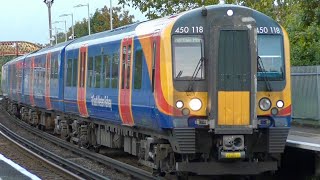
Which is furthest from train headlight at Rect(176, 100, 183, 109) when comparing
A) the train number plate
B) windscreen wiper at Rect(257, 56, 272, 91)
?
windscreen wiper at Rect(257, 56, 272, 91)

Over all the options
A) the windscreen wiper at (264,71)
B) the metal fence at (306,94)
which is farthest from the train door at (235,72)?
the metal fence at (306,94)

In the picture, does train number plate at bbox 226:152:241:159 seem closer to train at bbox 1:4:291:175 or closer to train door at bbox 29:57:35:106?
train at bbox 1:4:291:175

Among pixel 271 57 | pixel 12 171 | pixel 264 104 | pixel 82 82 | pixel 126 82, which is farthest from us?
pixel 82 82

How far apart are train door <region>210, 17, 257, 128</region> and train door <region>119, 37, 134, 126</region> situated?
2.64m

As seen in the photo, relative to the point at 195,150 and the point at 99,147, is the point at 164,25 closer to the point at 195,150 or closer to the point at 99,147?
the point at 195,150

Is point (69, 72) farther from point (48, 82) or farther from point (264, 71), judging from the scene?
point (264, 71)

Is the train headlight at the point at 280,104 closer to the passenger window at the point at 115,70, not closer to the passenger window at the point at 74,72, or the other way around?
the passenger window at the point at 115,70

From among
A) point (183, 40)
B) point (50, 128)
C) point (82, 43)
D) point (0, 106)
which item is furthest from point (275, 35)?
point (0, 106)

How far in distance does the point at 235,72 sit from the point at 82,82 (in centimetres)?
715

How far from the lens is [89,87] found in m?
15.6

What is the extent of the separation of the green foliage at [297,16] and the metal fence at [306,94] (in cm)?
104

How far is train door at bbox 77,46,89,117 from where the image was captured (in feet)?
53.1

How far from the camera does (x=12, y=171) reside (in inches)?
545

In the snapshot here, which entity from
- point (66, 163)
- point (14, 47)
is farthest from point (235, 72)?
point (14, 47)
